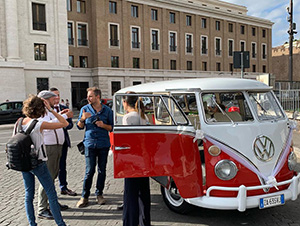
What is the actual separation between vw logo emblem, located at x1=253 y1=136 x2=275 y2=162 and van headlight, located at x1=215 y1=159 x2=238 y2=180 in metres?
0.40

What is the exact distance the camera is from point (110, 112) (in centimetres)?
485

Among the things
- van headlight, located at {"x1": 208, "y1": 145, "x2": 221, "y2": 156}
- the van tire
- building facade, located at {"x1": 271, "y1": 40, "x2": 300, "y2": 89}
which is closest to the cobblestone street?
the van tire

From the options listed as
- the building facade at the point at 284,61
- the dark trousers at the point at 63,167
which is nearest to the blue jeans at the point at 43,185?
the dark trousers at the point at 63,167

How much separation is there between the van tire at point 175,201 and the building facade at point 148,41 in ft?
106

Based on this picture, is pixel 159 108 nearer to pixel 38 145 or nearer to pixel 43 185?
pixel 38 145

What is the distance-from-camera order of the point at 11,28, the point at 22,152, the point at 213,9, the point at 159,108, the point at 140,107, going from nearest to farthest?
1. the point at 22,152
2. the point at 140,107
3. the point at 159,108
4. the point at 11,28
5. the point at 213,9

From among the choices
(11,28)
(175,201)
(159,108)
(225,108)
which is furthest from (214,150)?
(11,28)

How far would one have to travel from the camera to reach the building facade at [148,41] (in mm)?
35969

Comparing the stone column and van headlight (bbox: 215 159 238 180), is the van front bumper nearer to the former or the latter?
van headlight (bbox: 215 159 238 180)

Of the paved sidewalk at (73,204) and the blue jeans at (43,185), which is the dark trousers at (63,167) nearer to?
the paved sidewalk at (73,204)

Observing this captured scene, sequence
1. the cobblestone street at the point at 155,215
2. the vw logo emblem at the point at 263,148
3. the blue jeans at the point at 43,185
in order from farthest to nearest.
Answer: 1. the cobblestone street at the point at 155,215
2. the vw logo emblem at the point at 263,148
3. the blue jeans at the point at 43,185

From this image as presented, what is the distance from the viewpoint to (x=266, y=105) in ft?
14.7

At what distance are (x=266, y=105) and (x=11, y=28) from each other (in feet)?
91.3

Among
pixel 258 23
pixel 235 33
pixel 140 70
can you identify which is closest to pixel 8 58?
pixel 140 70
